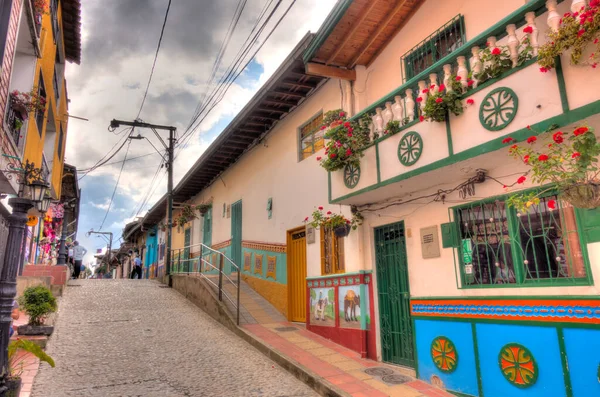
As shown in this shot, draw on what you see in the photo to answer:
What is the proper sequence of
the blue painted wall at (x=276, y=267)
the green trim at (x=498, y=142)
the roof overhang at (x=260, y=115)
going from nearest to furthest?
the green trim at (x=498, y=142), the roof overhang at (x=260, y=115), the blue painted wall at (x=276, y=267)

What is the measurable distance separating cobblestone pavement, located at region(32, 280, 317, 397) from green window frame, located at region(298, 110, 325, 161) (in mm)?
4501

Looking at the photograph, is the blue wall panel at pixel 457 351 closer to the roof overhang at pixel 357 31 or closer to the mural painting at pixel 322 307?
the mural painting at pixel 322 307

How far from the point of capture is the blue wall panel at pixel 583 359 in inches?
153

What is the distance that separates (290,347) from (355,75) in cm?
547

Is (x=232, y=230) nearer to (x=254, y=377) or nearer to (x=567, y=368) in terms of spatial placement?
(x=254, y=377)

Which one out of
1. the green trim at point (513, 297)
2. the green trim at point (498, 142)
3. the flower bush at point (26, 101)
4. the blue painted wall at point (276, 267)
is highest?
the flower bush at point (26, 101)

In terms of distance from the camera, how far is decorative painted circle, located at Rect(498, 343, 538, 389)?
14.4 feet

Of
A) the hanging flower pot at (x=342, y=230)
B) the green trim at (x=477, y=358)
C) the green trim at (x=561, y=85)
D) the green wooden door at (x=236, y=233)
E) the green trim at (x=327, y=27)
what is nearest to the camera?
the green trim at (x=561, y=85)

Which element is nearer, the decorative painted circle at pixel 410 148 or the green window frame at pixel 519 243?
the green window frame at pixel 519 243

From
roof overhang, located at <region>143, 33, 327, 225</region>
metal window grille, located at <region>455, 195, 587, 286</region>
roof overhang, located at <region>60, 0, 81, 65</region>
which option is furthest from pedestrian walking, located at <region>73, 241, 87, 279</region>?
metal window grille, located at <region>455, 195, 587, 286</region>

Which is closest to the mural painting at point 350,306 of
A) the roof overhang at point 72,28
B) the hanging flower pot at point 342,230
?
the hanging flower pot at point 342,230

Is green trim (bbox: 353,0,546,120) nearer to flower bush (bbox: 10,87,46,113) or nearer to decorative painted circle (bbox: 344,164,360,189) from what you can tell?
decorative painted circle (bbox: 344,164,360,189)

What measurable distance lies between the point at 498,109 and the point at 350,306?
433 centimetres

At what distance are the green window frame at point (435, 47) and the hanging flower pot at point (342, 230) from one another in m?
2.93
